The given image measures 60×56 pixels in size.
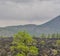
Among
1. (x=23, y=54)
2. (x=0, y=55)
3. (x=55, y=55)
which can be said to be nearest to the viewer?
(x=23, y=54)

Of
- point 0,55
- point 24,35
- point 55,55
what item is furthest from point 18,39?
point 55,55

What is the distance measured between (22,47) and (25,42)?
1.43m

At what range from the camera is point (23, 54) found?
65625 mm

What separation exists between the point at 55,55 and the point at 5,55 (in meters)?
24.4

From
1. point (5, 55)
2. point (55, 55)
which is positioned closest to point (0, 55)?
point (5, 55)

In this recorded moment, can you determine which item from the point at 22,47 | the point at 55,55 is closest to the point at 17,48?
the point at 22,47

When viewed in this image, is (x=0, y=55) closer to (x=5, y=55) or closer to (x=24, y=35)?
(x=5, y=55)

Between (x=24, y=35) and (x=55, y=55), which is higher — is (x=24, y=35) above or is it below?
above

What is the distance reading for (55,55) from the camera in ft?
389

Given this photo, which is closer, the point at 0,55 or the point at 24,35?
the point at 24,35

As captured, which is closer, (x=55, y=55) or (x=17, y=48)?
(x=17, y=48)

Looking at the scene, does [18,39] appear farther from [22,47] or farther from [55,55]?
[55,55]

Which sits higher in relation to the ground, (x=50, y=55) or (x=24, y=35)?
(x=24, y=35)

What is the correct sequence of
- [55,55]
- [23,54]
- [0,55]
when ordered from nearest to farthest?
[23,54], [0,55], [55,55]
